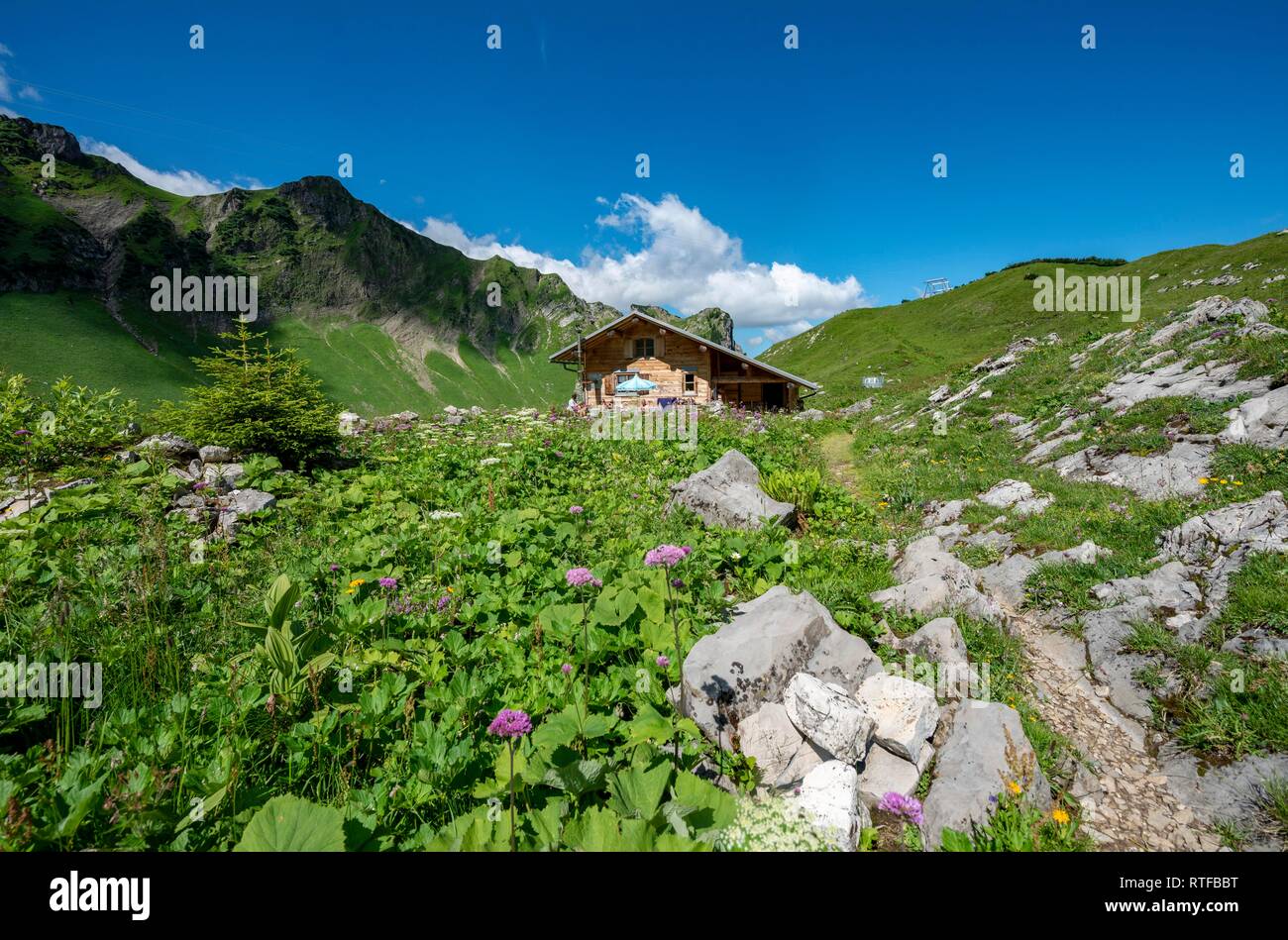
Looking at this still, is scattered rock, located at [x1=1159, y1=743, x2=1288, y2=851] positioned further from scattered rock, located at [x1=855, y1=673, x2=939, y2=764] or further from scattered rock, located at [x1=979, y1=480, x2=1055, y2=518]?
scattered rock, located at [x1=979, y1=480, x2=1055, y2=518]

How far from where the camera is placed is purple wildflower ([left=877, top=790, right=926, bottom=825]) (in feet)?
10.8

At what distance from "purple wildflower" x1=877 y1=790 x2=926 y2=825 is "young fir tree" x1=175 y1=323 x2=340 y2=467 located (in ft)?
40.9

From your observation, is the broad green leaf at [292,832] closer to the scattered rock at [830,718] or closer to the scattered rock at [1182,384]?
the scattered rock at [830,718]

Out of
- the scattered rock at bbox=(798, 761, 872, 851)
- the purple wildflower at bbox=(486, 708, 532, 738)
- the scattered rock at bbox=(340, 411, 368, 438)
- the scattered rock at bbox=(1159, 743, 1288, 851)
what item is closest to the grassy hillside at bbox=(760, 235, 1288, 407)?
the scattered rock at bbox=(1159, 743, 1288, 851)

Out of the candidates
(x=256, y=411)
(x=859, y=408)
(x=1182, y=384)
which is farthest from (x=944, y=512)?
(x=859, y=408)

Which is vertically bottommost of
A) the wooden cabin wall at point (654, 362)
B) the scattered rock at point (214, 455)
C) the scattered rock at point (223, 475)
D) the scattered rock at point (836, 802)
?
the scattered rock at point (836, 802)

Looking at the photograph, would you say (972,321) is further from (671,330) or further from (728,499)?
(728,499)

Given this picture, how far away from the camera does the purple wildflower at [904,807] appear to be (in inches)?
130

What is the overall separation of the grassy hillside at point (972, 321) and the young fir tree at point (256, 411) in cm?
2885

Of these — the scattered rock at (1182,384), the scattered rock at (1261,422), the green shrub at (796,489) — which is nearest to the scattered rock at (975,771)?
the green shrub at (796,489)

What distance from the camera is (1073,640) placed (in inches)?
212

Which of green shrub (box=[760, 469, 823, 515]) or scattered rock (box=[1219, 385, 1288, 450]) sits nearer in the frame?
scattered rock (box=[1219, 385, 1288, 450])
